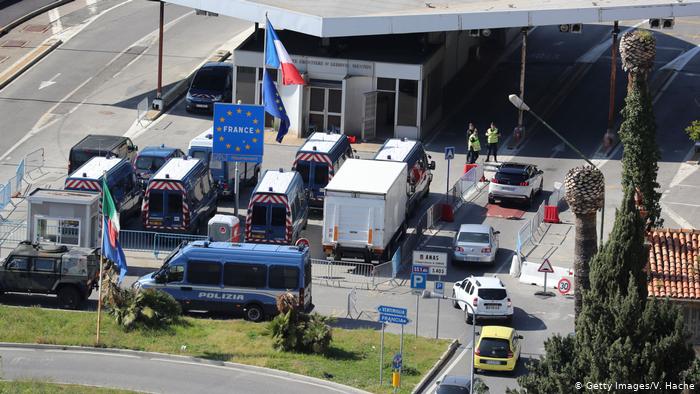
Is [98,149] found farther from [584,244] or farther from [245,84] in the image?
[584,244]

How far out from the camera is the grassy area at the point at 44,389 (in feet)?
130

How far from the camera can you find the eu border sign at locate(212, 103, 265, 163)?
176ft

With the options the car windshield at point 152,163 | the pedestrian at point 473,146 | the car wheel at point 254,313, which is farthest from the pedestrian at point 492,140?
the car wheel at point 254,313

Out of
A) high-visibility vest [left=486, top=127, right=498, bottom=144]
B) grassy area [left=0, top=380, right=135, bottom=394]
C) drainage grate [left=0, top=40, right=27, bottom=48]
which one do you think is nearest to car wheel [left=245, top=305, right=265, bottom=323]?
grassy area [left=0, top=380, right=135, bottom=394]

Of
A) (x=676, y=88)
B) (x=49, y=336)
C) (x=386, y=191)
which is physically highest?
(x=676, y=88)

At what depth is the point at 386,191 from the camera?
5206cm

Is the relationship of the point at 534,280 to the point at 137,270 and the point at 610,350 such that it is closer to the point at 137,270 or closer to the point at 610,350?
the point at 137,270

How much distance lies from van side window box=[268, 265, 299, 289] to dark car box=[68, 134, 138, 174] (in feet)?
40.3

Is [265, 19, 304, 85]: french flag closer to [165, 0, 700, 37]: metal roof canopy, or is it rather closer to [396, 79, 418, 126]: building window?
[165, 0, 700, 37]: metal roof canopy

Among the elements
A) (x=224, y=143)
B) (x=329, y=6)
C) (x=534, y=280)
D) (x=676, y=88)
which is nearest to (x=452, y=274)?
(x=534, y=280)

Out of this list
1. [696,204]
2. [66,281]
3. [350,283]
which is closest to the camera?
[66,281]

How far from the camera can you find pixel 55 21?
82188mm

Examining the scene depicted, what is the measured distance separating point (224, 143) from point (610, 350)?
2383cm

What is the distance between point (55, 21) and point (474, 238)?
36.9 metres
